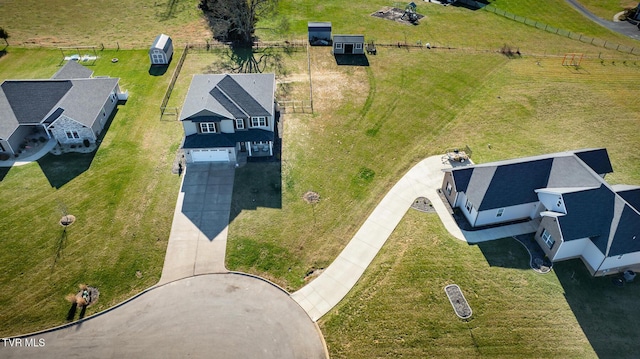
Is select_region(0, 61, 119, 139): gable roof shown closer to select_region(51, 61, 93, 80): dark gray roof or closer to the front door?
select_region(51, 61, 93, 80): dark gray roof

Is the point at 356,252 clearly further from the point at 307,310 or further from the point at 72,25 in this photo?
the point at 72,25

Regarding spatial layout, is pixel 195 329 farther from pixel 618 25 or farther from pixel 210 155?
pixel 618 25

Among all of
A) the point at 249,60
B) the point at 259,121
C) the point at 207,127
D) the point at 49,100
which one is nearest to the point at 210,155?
the point at 207,127

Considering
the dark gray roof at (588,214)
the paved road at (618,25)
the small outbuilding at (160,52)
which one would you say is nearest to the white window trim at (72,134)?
the small outbuilding at (160,52)

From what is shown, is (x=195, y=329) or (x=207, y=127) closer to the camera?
(x=195, y=329)

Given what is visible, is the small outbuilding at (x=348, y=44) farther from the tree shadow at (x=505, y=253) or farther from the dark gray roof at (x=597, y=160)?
the tree shadow at (x=505, y=253)

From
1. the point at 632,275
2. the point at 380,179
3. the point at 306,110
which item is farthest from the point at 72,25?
the point at 632,275
